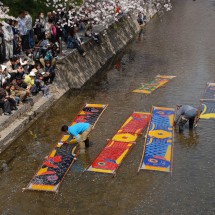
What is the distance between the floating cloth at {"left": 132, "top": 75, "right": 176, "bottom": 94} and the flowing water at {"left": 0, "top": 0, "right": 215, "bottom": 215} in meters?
0.48

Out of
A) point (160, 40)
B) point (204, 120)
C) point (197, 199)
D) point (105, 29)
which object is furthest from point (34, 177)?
point (160, 40)

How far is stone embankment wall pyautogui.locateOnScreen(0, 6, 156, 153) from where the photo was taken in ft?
61.9

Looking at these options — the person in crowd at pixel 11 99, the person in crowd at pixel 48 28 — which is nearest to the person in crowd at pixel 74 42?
the person in crowd at pixel 48 28

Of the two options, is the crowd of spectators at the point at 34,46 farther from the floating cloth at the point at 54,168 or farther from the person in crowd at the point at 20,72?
the floating cloth at the point at 54,168

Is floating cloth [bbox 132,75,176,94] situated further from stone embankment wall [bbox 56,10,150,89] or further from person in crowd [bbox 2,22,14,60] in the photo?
person in crowd [bbox 2,22,14,60]

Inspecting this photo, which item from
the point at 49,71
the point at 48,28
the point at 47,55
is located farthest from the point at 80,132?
the point at 48,28

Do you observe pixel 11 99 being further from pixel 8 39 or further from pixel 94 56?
pixel 94 56

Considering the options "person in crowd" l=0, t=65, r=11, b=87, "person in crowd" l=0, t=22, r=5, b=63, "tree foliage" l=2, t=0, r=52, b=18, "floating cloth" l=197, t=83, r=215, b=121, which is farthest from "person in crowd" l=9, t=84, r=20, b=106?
"tree foliage" l=2, t=0, r=52, b=18

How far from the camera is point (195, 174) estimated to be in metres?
15.4

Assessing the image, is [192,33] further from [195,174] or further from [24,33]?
[195,174]

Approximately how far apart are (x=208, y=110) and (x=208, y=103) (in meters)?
1.05

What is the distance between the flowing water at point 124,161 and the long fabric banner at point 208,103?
38 centimetres

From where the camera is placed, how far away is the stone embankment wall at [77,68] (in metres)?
18.9

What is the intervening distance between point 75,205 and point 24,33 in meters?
14.0
